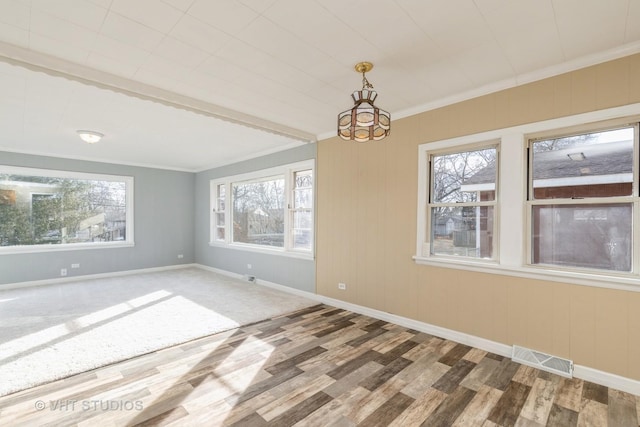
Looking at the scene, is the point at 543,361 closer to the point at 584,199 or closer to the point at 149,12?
the point at 584,199

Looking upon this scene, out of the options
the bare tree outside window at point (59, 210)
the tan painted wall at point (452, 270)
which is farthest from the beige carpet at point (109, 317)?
the tan painted wall at point (452, 270)

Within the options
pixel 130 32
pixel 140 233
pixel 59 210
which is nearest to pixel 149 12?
pixel 130 32

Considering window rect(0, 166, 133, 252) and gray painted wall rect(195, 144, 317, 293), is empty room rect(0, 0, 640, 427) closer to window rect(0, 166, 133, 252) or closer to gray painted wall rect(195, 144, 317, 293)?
gray painted wall rect(195, 144, 317, 293)

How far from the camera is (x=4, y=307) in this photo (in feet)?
13.6

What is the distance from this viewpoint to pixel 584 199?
252 cm

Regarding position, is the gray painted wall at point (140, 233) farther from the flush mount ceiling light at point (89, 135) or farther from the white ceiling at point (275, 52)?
the white ceiling at point (275, 52)

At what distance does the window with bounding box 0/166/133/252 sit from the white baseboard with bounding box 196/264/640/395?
4298 mm

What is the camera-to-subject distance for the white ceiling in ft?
6.11

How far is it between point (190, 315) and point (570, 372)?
4.10 metres

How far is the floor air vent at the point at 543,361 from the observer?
8.18ft

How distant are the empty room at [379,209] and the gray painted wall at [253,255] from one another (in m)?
0.33

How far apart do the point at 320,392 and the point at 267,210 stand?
4.08 meters

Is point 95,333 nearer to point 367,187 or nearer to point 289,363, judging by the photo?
point 289,363

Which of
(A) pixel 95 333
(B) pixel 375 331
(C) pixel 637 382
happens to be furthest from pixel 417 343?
(A) pixel 95 333
